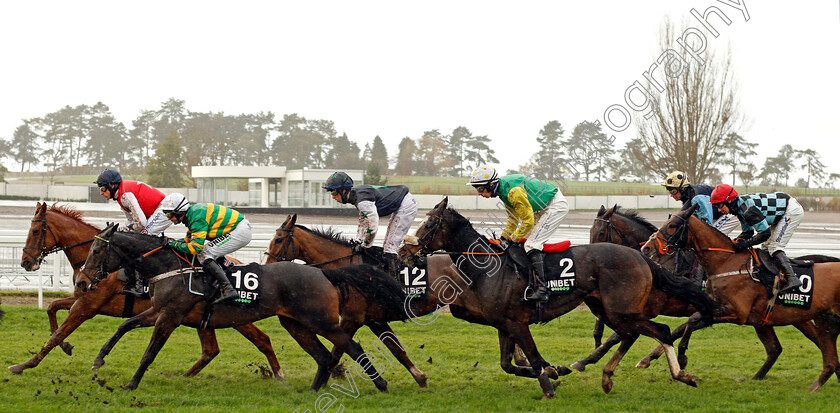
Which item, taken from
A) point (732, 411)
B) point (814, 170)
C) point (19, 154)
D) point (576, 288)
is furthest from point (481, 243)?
point (19, 154)

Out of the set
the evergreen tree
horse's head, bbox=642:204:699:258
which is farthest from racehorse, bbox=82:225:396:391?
the evergreen tree

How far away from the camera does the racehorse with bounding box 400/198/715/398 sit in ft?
21.5

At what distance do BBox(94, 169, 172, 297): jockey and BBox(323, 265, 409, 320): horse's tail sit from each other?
79.9 inches

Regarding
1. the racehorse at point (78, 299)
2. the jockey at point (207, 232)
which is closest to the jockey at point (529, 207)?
the jockey at point (207, 232)

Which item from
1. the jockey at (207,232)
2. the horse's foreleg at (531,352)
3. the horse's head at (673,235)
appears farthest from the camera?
the horse's head at (673,235)

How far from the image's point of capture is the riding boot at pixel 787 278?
6.74 m

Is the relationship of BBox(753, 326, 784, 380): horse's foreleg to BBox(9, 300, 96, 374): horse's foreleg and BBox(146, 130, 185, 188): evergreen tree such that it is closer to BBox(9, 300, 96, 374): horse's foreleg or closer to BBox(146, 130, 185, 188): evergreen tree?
BBox(9, 300, 96, 374): horse's foreleg

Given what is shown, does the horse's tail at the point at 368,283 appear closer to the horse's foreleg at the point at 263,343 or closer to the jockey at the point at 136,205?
the horse's foreleg at the point at 263,343

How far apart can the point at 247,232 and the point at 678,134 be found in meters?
23.0

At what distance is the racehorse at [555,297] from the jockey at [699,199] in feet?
4.80

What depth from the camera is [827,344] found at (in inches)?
286

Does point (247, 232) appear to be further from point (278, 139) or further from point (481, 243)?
point (278, 139)

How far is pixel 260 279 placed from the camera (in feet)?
21.4

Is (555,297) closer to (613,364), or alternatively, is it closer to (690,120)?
(613,364)
